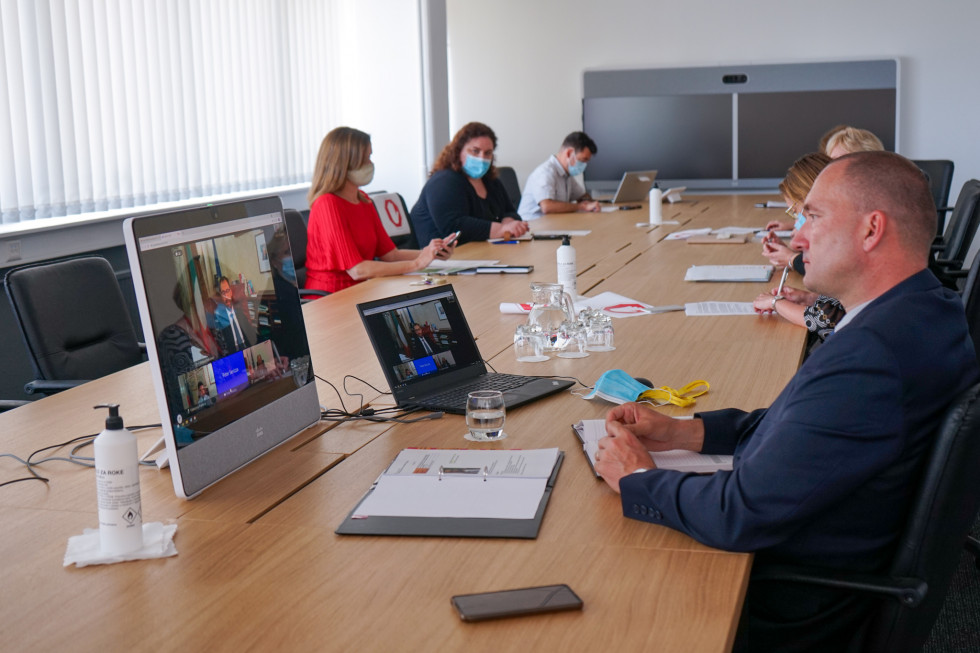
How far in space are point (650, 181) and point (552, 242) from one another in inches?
94.5

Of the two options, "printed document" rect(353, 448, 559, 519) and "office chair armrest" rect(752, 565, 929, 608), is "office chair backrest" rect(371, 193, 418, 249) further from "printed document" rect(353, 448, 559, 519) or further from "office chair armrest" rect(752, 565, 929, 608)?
"office chair armrest" rect(752, 565, 929, 608)

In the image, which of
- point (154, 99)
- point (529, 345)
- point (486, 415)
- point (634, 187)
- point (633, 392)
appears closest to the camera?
point (486, 415)

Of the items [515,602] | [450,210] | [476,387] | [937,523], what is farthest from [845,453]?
[450,210]

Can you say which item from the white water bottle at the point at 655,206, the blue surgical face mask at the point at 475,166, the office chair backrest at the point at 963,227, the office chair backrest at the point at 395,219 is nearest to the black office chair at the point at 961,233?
the office chair backrest at the point at 963,227

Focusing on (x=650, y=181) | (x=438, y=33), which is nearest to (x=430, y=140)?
(x=438, y=33)

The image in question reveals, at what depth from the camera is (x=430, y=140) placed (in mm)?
7430

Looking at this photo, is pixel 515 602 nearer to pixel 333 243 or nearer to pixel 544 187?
pixel 333 243

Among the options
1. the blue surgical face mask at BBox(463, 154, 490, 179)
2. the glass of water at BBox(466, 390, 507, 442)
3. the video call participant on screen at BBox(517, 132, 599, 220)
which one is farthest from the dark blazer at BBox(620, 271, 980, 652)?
the video call participant on screen at BBox(517, 132, 599, 220)

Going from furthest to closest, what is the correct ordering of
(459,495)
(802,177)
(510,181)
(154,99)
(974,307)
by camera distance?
(510,181) < (154,99) < (802,177) < (974,307) < (459,495)

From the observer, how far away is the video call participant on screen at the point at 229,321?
1.70 metres

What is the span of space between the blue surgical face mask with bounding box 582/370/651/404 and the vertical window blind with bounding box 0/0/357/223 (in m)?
3.15

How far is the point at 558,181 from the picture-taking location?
6926 millimetres

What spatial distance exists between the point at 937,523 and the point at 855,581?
154 millimetres

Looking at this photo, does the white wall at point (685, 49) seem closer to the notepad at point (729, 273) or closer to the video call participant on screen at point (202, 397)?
the notepad at point (729, 273)
